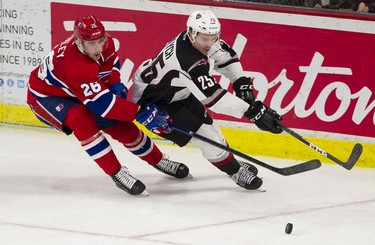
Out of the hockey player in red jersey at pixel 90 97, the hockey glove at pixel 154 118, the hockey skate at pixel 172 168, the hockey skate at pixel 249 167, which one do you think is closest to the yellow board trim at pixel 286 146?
the hockey skate at pixel 249 167

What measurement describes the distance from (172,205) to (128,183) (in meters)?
0.29

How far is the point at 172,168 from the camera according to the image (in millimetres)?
6289

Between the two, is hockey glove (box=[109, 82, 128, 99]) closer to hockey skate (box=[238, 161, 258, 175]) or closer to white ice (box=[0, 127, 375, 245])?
white ice (box=[0, 127, 375, 245])

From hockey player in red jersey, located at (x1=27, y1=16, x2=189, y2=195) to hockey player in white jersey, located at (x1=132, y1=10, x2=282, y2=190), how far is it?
6.6 inches

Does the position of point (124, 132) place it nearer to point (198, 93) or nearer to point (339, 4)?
point (198, 93)

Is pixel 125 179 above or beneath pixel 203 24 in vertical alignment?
beneath

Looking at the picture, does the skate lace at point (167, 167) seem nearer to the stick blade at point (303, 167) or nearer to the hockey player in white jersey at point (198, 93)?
the hockey player in white jersey at point (198, 93)

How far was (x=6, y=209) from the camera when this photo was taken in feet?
18.2

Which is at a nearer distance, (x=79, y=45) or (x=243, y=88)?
(x=79, y=45)

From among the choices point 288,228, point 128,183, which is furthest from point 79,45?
point 288,228

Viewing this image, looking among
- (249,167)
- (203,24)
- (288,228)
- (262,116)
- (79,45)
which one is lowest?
(249,167)

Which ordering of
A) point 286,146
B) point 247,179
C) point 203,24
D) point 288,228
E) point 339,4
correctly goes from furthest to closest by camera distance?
point 286,146, point 339,4, point 247,179, point 203,24, point 288,228

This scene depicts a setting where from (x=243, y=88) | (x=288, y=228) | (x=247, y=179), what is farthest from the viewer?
(x=243, y=88)

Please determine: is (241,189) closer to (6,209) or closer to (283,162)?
(283,162)
